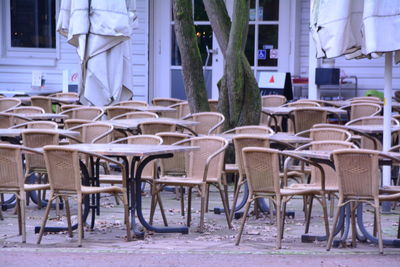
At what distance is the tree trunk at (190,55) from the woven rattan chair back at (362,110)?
219cm

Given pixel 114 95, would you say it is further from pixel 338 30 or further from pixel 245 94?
pixel 338 30

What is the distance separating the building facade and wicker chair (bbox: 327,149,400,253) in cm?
1017

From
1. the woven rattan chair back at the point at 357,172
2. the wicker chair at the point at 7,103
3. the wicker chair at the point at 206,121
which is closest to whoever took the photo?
the woven rattan chair back at the point at 357,172

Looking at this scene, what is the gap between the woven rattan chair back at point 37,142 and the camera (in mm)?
10086

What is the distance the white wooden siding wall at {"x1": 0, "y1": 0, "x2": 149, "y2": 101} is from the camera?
19.5 meters

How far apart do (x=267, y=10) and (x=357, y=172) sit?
11.1m

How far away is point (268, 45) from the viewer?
18.8 meters

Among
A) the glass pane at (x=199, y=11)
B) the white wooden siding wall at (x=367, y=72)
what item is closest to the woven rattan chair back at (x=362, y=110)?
the white wooden siding wall at (x=367, y=72)

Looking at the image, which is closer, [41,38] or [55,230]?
[55,230]

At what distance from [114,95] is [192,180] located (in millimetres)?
4949

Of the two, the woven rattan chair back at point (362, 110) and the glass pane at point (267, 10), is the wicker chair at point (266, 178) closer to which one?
the woven rattan chair back at point (362, 110)

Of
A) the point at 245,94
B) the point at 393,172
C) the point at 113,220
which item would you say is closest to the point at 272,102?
the point at 245,94

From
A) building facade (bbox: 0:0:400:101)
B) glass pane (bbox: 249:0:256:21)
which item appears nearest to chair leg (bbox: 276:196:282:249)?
building facade (bbox: 0:0:400:101)

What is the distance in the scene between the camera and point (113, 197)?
39.0ft
